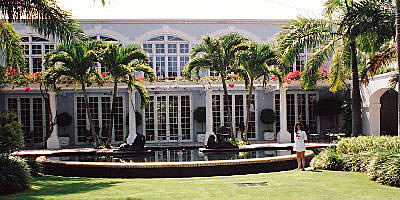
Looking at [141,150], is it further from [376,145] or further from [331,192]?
[331,192]

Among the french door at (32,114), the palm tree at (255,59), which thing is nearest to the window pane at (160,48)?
the palm tree at (255,59)

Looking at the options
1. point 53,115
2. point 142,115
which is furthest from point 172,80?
point 53,115

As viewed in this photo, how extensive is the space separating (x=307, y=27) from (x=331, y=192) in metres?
7.69

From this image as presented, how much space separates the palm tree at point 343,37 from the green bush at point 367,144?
4.97 ft

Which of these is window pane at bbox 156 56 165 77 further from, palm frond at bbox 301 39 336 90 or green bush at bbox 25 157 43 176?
green bush at bbox 25 157 43 176

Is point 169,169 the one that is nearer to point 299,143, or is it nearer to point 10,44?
point 299,143

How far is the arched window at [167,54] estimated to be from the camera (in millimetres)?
24000

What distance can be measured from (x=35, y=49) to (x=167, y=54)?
6.90 metres

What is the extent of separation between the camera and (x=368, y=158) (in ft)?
35.2

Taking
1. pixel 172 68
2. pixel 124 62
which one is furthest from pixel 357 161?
pixel 172 68

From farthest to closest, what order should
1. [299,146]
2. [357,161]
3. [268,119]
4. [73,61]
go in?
1. [268,119]
2. [73,61]
3. [299,146]
4. [357,161]

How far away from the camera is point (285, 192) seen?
8.14 metres

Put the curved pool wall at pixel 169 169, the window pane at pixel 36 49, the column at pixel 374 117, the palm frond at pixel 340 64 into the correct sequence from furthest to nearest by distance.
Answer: the window pane at pixel 36 49, the column at pixel 374 117, the palm frond at pixel 340 64, the curved pool wall at pixel 169 169

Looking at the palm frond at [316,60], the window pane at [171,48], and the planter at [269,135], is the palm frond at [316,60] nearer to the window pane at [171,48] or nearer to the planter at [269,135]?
the planter at [269,135]
